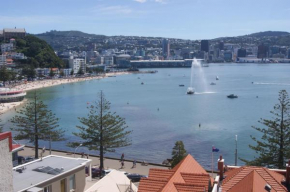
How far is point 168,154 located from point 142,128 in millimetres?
8098

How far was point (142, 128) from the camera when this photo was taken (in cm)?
2831

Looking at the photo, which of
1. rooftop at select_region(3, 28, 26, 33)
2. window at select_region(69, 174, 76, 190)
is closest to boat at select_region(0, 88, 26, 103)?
window at select_region(69, 174, 76, 190)

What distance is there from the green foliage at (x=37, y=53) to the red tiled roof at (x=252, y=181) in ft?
285

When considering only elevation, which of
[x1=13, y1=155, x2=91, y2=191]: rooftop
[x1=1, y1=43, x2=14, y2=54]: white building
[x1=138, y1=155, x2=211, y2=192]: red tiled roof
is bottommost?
[x1=13, y1=155, x2=91, y2=191]: rooftop

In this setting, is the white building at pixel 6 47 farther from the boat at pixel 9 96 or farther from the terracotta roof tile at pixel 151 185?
the terracotta roof tile at pixel 151 185

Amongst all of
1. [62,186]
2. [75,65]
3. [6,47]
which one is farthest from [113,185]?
[6,47]

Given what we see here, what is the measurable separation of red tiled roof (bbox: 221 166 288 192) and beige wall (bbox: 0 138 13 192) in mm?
4411

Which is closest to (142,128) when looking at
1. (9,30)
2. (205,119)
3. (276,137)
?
(205,119)

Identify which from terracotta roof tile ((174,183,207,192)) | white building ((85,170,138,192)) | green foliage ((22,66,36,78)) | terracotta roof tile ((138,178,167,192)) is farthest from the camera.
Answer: green foliage ((22,66,36,78))

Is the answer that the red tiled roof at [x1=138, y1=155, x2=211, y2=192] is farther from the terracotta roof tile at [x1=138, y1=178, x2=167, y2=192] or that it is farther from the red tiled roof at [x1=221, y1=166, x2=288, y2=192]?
the red tiled roof at [x1=221, y1=166, x2=288, y2=192]

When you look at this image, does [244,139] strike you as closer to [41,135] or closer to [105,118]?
[105,118]

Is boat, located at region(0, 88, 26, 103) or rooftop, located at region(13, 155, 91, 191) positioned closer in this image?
rooftop, located at region(13, 155, 91, 191)

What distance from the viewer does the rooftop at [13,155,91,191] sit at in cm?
715

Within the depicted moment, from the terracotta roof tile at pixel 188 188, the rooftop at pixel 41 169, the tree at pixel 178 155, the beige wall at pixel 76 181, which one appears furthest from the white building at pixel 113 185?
the tree at pixel 178 155
